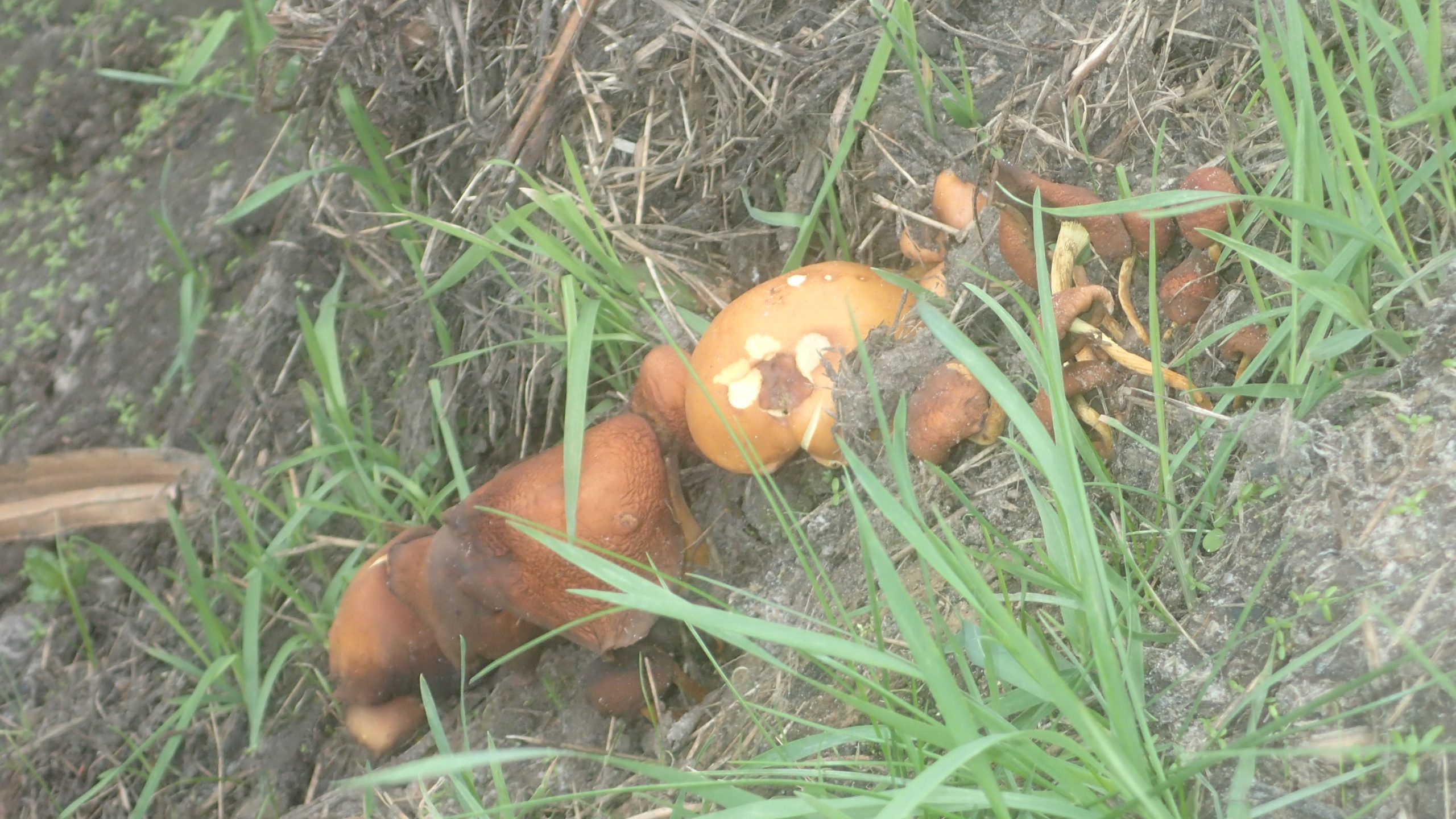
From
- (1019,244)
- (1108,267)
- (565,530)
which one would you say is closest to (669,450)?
(565,530)

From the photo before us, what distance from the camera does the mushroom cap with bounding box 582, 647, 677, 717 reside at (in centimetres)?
237

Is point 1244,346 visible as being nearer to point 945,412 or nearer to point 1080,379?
point 1080,379

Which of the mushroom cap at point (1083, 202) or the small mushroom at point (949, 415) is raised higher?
the mushroom cap at point (1083, 202)

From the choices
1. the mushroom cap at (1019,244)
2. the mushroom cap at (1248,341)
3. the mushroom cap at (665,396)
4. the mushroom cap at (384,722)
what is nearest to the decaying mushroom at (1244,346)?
the mushroom cap at (1248,341)

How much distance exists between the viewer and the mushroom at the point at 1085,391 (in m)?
1.81

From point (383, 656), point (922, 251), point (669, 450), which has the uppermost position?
point (922, 251)

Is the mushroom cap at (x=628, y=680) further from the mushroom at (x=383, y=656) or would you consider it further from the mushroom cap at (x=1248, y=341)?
the mushroom cap at (x=1248, y=341)

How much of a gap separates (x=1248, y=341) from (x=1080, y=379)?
0.27 metres

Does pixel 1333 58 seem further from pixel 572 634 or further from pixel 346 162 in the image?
pixel 346 162

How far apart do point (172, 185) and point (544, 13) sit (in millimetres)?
1795

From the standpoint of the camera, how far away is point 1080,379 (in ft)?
5.94

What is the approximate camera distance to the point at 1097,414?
1853 mm

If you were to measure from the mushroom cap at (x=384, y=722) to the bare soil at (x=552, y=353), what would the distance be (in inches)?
2.3

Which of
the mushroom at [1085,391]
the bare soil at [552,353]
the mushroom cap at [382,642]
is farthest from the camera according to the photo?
the mushroom cap at [382,642]
